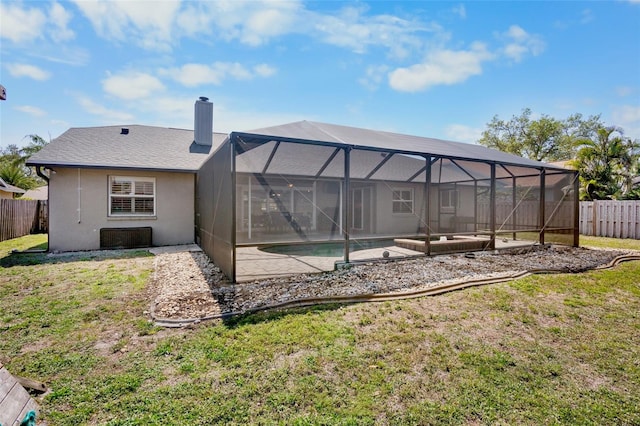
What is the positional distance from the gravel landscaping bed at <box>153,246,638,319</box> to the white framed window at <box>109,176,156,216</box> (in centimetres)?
240

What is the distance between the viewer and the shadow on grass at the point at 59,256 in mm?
6446

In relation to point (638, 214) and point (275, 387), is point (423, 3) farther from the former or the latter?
point (638, 214)

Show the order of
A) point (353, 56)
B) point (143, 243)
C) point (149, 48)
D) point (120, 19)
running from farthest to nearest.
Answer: point (353, 56) → point (143, 243) → point (149, 48) → point (120, 19)

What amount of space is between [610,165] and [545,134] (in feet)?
53.4

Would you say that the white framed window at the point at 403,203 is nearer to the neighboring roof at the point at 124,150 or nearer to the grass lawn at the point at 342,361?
the neighboring roof at the point at 124,150

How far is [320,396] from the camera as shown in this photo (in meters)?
2.04

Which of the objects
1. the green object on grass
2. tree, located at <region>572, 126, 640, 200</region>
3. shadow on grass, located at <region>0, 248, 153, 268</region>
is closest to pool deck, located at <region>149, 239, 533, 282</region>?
shadow on grass, located at <region>0, 248, 153, 268</region>

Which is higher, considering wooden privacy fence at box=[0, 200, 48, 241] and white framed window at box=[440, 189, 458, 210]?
white framed window at box=[440, 189, 458, 210]

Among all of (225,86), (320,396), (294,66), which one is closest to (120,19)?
(225,86)

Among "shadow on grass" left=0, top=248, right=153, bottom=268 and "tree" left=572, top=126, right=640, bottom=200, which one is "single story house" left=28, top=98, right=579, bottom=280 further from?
"tree" left=572, top=126, right=640, bottom=200

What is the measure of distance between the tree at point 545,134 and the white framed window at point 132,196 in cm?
2966

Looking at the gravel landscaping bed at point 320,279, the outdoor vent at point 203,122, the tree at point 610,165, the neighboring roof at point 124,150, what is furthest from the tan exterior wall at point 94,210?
the tree at point 610,165

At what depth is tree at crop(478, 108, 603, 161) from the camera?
26922mm

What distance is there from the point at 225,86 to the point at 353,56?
423 cm
